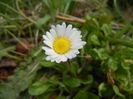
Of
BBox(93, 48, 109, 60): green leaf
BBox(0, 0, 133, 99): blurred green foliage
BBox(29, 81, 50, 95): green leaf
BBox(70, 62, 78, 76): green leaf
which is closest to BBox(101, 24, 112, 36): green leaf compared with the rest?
BBox(0, 0, 133, 99): blurred green foliage

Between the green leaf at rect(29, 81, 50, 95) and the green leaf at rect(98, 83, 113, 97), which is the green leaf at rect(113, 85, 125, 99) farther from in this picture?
the green leaf at rect(29, 81, 50, 95)

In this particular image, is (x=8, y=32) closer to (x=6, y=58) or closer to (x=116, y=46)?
(x=6, y=58)

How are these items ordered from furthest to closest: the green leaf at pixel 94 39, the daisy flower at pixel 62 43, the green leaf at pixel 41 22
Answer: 1. the green leaf at pixel 41 22
2. the green leaf at pixel 94 39
3. the daisy flower at pixel 62 43

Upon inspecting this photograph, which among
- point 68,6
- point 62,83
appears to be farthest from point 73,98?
point 68,6

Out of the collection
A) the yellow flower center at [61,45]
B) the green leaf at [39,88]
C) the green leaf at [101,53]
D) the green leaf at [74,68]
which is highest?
the yellow flower center at [61,45]

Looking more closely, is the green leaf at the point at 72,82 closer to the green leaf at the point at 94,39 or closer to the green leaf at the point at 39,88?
the green leaf at the point at 39,88

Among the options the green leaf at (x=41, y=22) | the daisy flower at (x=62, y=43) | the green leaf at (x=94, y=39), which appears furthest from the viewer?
the green leaf at (x=41, y=22)

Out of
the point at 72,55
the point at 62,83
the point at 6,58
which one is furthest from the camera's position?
the point at 6,58

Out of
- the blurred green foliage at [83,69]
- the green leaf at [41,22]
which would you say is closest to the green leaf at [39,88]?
the blurred green foliage at [83,69]
